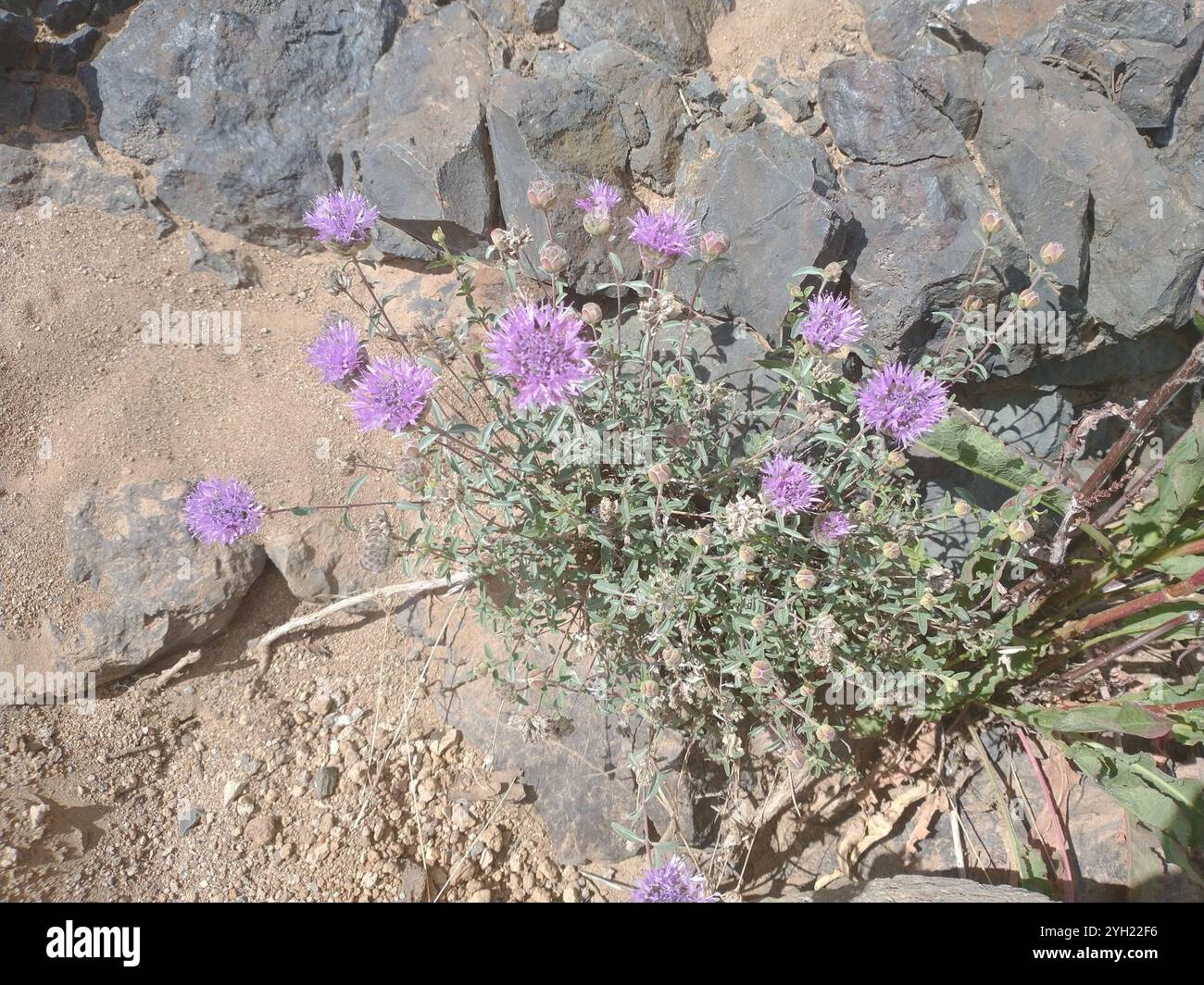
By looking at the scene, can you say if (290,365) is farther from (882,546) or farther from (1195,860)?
(1195,860)

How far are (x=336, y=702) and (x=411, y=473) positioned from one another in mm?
1764

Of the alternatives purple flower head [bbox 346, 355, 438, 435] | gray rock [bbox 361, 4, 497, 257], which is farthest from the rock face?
gray rock [bbox 361, 4, 497, 257]

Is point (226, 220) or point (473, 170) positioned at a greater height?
point (473, 170)

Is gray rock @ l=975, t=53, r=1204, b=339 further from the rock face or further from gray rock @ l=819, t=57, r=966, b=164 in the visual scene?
the rock face

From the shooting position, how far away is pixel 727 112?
15.9 feet

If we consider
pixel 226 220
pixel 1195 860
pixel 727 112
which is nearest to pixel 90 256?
pixel 226 220

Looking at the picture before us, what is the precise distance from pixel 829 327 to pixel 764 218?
1.03 m

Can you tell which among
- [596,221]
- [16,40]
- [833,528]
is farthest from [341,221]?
[16,40]

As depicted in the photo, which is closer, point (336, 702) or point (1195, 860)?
point (1195, 860)

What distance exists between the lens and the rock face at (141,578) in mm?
4305

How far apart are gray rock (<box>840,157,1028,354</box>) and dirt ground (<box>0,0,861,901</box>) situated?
1.12m

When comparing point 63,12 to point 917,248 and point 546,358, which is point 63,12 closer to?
point 546,358

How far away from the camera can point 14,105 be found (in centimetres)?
559

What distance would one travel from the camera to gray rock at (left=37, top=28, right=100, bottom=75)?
18.7ft
